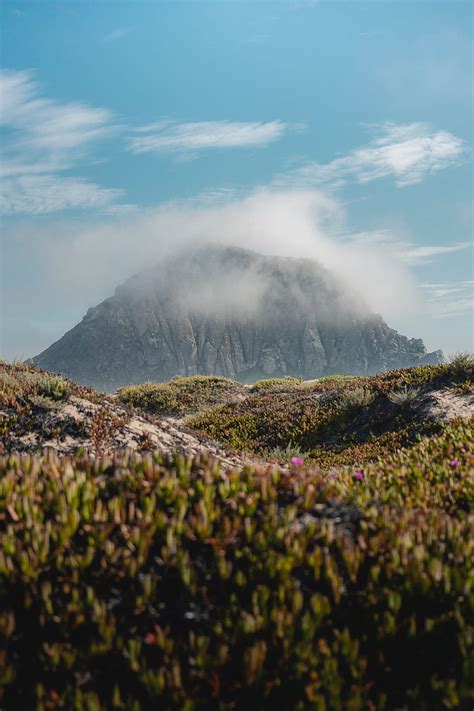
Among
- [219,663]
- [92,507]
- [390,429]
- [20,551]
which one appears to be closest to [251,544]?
[219,663]

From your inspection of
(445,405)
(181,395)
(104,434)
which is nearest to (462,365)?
(445,405)

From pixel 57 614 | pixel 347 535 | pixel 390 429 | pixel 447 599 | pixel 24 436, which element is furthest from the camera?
pixel 390 429

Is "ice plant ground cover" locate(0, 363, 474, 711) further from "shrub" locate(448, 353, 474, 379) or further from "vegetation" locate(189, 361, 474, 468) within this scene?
"shrub" locate(448, 353, 474, 379)

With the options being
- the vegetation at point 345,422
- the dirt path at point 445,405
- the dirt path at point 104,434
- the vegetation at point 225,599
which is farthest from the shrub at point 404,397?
the vegetation at point 225,599

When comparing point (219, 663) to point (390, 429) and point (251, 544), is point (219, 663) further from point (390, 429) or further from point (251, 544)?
point (390, 429)

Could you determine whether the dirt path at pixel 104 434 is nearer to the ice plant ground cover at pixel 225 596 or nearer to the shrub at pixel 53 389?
the shrub at pixel 53 389

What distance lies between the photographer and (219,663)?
344cm

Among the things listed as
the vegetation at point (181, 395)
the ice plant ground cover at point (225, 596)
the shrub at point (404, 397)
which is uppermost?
the vegetation at point (181, 395)

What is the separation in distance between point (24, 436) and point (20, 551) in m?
8.63

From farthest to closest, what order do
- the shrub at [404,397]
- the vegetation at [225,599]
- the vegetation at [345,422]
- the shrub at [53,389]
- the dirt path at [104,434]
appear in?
1. the shrub at [404,397]
2. the vegetation at [345,422]
3. the shrub at [53,389]
4. the dirt path at [104,434]
5. the vegetation at [225,599]

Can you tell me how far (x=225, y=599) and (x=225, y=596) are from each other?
1.1 inches

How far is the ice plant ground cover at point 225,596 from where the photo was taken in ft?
11.2

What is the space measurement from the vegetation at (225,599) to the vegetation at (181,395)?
23.9 metres

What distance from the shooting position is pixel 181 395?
3159cm
